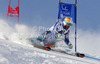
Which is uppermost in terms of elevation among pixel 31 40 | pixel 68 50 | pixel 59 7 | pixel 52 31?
pixel 59 7

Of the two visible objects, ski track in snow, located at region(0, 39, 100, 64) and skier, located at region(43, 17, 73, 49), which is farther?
skier, located at region(43, 17, 73, 49)

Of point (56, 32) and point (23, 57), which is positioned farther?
point (56, 32)

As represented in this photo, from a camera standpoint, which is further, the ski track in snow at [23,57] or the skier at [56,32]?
the skier at [56,32]

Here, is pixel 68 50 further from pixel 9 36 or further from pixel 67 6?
pixel 67 6

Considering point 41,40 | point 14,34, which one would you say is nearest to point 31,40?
point 41,40

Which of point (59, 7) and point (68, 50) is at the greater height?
point (59, 7)

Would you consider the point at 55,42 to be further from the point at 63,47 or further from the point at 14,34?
the point at 14,34

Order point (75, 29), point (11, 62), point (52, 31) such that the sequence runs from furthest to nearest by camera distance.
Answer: point (75, 29), point (52, 31), point (11, 62)

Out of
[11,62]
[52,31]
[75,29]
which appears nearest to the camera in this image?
[11,62]

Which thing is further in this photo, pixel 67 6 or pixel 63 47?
pixel 67 6

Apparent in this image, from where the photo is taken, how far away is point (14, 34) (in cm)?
775

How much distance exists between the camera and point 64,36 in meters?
7.61

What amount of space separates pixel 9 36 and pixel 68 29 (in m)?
3.23

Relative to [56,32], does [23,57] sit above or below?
below
